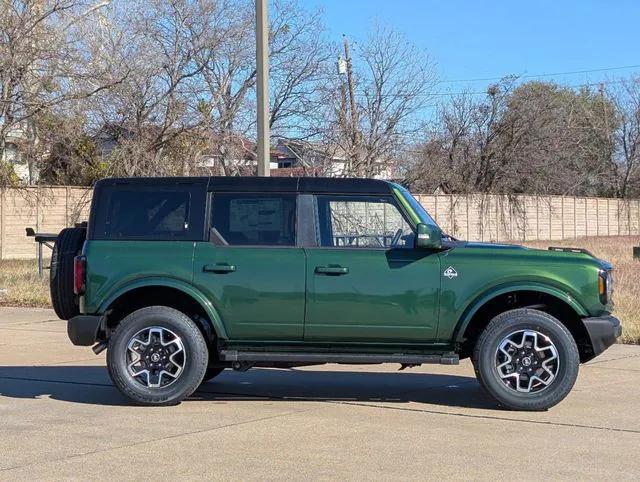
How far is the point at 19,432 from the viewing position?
749 cm

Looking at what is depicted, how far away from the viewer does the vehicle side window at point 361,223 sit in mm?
8539

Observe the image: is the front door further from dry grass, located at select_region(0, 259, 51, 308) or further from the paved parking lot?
dry grass, located at select_region(0, 259, 51, 308)

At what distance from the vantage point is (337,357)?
330 inches

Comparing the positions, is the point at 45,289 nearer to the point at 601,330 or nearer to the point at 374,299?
the point at 374,299

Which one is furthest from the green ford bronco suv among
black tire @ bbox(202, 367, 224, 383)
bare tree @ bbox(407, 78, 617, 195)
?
bare tree @ bbox(407, 78, 617, 195)

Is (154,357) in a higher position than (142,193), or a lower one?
lower

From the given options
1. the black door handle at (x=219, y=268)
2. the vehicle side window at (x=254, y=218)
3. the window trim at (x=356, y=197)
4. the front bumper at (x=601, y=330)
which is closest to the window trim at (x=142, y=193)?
the vehicle side window at (x=254, y=218)

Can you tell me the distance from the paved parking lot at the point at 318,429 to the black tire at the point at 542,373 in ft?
0.45

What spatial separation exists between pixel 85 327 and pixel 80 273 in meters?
0.46

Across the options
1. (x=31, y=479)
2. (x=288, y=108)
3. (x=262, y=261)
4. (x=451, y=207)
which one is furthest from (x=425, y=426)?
(x=451, y=207)

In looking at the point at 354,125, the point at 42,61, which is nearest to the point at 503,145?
the point at 354,125

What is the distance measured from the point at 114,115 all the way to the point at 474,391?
2093cm

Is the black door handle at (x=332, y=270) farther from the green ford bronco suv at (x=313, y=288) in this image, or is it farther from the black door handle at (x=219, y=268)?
the black door handle at (x=219, y=268)

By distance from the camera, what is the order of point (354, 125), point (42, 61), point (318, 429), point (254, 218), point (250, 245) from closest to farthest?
point (318, 429), point (250, 245), point (254, 218), point (42, 61), point (354, 125)
